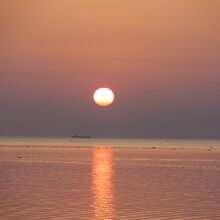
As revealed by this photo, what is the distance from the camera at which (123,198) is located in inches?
1205

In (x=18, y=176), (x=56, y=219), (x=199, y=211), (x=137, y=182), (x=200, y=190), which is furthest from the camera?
(x=18, y=176)

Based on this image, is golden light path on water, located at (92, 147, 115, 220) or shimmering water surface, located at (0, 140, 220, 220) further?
shimmering water surface, located at (0, 140, 220, 220)

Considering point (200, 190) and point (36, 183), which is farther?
point (36, 183)

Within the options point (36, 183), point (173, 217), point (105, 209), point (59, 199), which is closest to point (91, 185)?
point (36, 183)

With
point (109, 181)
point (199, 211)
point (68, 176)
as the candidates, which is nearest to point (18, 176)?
point (68, 176)

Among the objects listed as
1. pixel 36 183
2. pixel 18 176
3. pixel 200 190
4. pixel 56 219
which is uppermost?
pixel 18 176

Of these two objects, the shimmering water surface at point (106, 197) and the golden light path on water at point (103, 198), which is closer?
the golden light path on water at point (103, 198)

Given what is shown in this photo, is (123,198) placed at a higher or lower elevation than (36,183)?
lower

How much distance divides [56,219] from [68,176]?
23.4 m

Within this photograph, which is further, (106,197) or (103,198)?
(106,197)

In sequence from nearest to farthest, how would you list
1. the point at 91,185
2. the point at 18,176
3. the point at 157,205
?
the point at 157,205
the point at 91,185
the point at 18,176

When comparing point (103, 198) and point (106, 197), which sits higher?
point (106, 197)

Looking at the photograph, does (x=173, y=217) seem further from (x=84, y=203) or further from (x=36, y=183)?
(x=36, y=183)

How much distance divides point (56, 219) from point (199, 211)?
606cm
